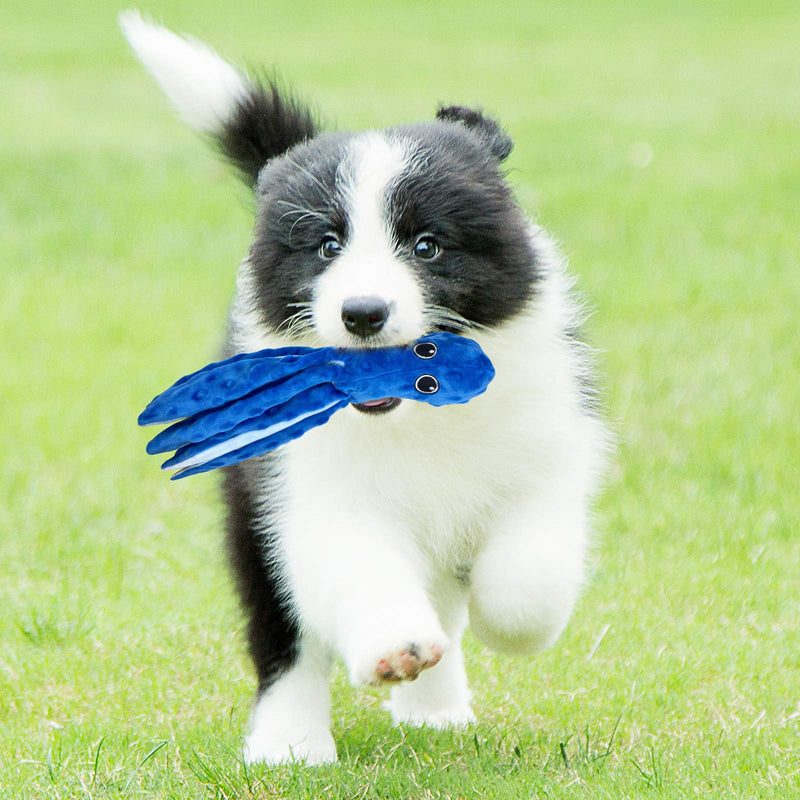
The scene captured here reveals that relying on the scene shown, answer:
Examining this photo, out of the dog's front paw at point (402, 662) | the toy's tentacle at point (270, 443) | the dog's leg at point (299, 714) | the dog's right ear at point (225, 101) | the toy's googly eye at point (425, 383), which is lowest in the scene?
the dog's leg at point (299, 714)

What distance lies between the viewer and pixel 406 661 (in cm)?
264

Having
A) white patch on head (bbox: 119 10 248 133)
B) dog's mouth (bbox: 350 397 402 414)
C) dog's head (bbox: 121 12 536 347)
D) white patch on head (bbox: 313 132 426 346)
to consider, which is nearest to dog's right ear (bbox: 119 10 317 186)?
white patch on head (bbox: 119 10 248 133)

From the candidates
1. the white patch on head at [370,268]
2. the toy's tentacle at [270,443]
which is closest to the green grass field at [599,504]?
the toy's tentacle at [270,443]

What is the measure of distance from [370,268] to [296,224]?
10.0 inches

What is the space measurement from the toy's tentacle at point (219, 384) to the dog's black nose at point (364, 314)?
0.28m

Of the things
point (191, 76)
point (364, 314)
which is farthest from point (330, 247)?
point (191, 76)

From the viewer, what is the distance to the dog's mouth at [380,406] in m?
2.94

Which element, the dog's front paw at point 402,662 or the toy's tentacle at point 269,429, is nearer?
the dog's front paw at point 402,662

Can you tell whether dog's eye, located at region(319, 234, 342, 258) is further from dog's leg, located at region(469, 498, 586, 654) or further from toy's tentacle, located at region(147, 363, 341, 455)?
dog's leg, located at region(469, 498, 586, 654)

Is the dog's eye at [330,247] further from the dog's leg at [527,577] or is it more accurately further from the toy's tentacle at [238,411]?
the dog's leg at [527,577]

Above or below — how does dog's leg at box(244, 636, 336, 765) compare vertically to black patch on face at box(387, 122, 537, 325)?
below

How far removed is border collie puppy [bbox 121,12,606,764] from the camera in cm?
284

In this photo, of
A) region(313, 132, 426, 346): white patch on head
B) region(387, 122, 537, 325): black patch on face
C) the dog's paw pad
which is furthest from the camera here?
region(387, 122, 537, 325): black patch on face

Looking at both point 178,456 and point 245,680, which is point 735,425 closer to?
point 245,680
